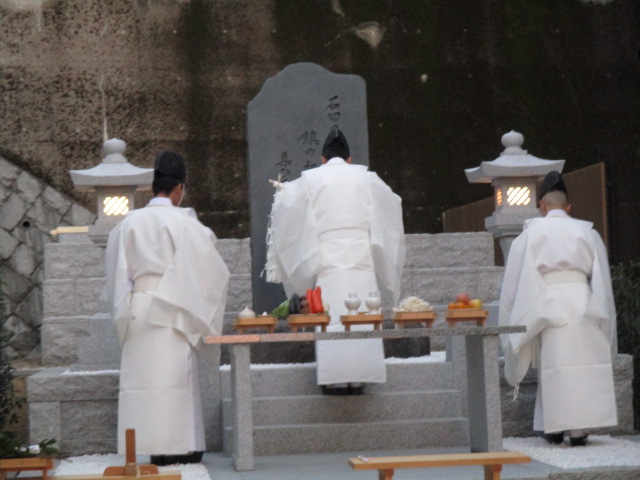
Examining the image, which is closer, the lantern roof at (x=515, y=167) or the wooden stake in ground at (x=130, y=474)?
the wooden stake in ground at (x=130, y=474)

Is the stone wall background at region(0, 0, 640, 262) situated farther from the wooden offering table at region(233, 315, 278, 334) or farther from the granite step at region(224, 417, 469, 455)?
the wooden offering table at region(233, 315, 278, 334)

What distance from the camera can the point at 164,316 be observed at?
20.8ft

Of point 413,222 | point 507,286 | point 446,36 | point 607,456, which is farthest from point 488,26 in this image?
point 607,456

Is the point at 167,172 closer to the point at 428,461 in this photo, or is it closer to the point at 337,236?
the point at 337,236

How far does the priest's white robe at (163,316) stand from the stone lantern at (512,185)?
2888mm

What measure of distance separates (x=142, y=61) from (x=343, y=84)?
17.8 ft

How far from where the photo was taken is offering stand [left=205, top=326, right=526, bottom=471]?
597cm

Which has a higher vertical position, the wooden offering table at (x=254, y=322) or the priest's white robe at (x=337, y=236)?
the priest's white robe at (x=337, y=236)

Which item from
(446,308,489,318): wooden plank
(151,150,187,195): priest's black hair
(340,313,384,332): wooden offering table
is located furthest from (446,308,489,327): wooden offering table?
(151,150,187,195): priest's black hair

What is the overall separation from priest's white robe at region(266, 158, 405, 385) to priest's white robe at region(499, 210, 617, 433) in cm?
94

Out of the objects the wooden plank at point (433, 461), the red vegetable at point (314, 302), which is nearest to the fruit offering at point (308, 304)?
the red vegetable at point (314, 302)

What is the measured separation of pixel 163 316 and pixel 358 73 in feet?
26.1

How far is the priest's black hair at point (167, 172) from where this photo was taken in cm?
653

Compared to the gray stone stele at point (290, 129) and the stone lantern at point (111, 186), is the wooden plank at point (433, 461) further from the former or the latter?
the stone lantern at point (111, 186)
